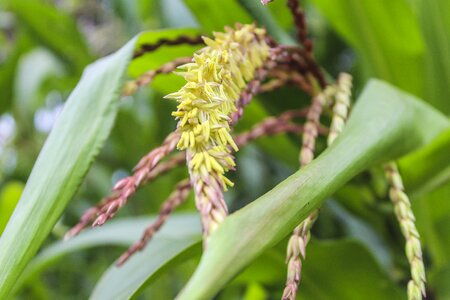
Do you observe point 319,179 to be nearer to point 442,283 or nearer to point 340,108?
point 340,108

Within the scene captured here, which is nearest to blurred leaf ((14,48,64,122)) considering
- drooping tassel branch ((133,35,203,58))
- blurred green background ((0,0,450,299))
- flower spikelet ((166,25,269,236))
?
blurred green background ((0,0,450,299))

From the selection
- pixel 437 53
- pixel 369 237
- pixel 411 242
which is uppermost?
pixel 411 242

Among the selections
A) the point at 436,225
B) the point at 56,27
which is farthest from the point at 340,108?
the point at 56,27

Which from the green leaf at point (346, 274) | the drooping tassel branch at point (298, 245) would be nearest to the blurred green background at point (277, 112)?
the green leaf at point (346, 274)

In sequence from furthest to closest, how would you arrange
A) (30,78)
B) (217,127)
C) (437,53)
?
(30,78) → (437,53) → (217,127)

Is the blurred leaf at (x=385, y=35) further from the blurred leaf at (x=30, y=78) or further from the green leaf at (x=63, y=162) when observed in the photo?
the blurred leaf at (x=30, y=78)

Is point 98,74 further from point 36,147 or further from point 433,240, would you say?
point 36,147

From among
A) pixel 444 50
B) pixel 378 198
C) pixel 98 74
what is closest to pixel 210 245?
pixel 98 74
